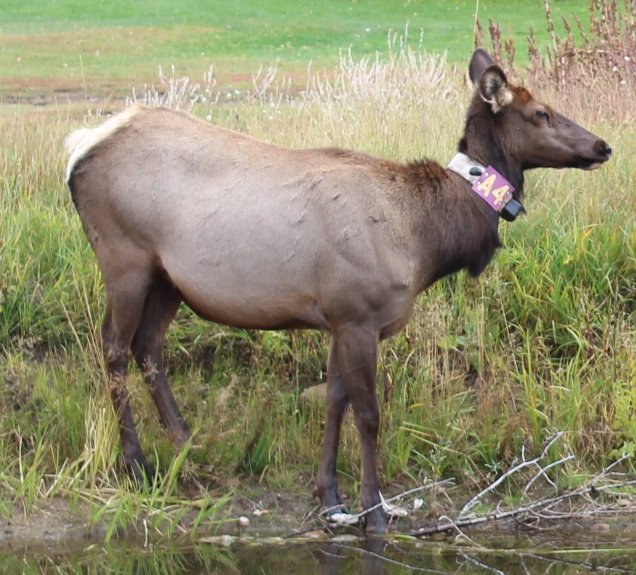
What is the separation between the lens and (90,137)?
710 centimetres

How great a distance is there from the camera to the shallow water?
622 cm

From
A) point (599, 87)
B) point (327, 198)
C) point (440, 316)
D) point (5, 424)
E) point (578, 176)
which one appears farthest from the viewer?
point (599, 87)

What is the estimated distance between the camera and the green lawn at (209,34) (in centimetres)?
2403

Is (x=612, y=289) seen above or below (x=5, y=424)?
above

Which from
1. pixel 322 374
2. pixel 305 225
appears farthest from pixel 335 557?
pixel 322 374

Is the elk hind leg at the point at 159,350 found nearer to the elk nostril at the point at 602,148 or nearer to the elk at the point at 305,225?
the elk at the point at 305,225

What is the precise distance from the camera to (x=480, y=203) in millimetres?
7031

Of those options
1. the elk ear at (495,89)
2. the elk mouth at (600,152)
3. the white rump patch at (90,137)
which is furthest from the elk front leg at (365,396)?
the white rump patch at (90,137)

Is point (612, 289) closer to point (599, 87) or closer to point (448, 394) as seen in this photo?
point (448, 394)

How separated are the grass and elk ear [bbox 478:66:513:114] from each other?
4.71ft

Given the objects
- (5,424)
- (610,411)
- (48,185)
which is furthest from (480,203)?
(48,185)

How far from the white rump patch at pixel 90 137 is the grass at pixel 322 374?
39.0 inches

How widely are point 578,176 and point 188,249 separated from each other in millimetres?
3627

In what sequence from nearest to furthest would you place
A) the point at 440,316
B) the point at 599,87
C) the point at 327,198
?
the point at 327,198 → the point at 440,316 → the point at 599,87
